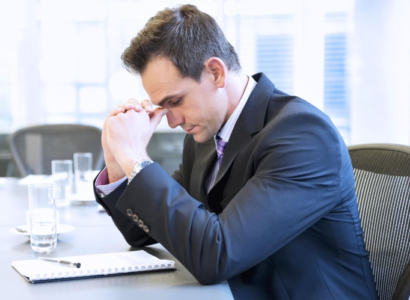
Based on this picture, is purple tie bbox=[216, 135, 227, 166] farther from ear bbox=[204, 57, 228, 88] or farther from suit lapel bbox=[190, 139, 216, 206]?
ear bbox=[204, 57, 228, 88]

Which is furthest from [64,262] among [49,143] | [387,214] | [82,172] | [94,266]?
[49,143]

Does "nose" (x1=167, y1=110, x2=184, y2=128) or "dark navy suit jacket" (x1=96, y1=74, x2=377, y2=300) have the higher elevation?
"nose" (x1=167, y1=110, x2=184, y2=128)

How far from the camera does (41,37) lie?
16.3ft

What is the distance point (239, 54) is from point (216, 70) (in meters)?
3.64

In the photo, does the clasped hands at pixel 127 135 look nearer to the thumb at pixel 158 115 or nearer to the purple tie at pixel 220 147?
the thumb at pixel 158 115

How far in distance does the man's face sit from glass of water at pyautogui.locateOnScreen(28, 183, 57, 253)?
34 cm

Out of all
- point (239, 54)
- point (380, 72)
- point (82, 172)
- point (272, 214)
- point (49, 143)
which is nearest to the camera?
point (272, 214)

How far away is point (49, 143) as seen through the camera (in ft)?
9.70

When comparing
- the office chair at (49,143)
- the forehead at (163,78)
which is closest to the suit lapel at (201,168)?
the forehead at (163,78)

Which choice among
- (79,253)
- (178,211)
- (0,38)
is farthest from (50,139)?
(0,38)

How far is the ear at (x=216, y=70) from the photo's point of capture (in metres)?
1.34

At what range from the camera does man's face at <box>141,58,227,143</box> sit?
1322 millimetres

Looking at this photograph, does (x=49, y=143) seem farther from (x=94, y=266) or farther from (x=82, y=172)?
(x=94, y=266)

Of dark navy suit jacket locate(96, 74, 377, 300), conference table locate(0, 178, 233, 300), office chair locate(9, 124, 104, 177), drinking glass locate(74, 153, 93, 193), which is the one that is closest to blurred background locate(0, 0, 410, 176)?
office chair locate(9, 124, 104, 177)
